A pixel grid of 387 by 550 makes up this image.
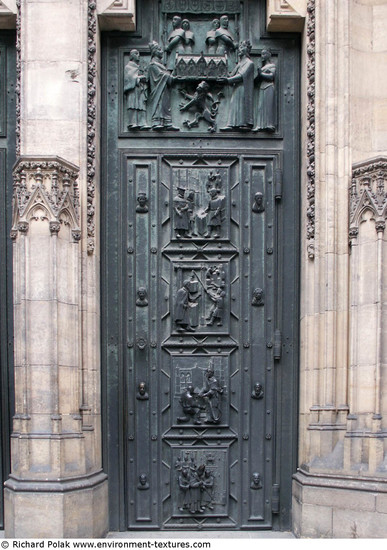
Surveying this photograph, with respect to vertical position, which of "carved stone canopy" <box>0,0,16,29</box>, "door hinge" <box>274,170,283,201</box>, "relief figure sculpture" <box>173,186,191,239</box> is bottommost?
"relief figure sculpture" <box>173,186,191,239</box>

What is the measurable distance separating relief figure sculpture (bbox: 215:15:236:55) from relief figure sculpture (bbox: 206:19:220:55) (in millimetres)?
34

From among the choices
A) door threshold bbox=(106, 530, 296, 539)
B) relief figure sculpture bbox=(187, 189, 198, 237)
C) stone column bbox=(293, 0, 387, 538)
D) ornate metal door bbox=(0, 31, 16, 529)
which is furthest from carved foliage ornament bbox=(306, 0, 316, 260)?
ornate metal door bbox=(0, 31, 16, 529)

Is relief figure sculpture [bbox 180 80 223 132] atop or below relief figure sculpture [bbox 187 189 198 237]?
atop

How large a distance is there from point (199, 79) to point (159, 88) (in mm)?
569

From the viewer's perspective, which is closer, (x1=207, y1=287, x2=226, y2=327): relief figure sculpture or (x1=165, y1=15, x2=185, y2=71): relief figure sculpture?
(x1=207, y1=287, x2=226, y2=327): relief figure sculpture

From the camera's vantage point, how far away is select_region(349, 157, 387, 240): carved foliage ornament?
317 inches

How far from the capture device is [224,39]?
8977 mm

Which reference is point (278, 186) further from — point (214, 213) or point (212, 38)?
point (212, 38)

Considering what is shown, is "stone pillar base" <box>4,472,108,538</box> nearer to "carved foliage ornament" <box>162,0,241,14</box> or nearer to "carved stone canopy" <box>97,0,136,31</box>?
"carved stone canopy" <box>97,0,136,31</box>

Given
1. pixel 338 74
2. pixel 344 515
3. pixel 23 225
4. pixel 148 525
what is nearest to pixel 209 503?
pixel 148 525

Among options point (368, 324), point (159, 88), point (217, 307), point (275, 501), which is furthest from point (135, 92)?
point (275, 501)

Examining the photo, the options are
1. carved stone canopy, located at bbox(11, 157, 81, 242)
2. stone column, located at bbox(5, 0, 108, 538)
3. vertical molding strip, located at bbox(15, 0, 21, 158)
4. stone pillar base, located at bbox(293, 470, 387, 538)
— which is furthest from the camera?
vertical molding strip, located at bbox(15, 0, 21, 158)

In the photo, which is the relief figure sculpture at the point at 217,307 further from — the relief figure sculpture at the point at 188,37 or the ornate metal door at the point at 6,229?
the relief figure sculpture at the point at 188,37

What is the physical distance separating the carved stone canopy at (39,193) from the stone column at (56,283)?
12mm
